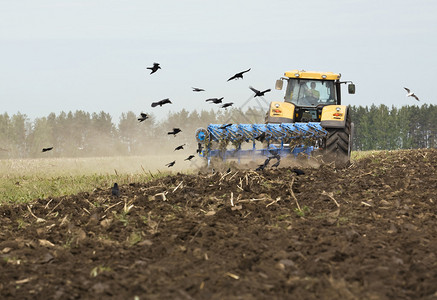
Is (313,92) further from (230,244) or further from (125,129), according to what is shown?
(125,129)

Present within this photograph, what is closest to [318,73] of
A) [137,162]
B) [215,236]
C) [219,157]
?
[219,157]

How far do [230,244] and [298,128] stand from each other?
838cm

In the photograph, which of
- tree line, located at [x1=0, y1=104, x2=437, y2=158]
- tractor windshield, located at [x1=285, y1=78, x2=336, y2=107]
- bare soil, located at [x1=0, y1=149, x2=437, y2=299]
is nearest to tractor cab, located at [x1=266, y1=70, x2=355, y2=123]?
tractor windshield, located at [x1=285, y1=78, x2=336, y2=107]

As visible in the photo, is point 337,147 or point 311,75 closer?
point 337,147

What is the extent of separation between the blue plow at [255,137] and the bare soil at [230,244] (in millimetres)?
4075

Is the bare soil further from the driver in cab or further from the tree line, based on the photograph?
the tree line

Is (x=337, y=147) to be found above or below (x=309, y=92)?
below

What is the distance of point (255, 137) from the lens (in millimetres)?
12906

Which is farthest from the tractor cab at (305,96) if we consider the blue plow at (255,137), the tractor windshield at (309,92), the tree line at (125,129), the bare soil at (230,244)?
the tree line at (125,129)

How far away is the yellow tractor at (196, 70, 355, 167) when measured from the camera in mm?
12836

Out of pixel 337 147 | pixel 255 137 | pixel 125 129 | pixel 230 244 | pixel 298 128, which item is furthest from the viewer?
pixel 125 129

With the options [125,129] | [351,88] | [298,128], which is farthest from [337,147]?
[125,129]

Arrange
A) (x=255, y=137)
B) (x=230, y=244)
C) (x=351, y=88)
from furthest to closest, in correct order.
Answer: (x=351, y=88)
(x=255, y=137)
(x=230, y=244)

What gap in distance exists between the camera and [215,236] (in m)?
5.53
